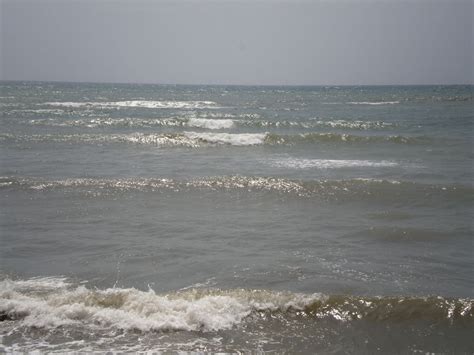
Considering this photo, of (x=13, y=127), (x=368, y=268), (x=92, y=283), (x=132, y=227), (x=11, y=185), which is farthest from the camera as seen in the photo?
(x=13, y=127)

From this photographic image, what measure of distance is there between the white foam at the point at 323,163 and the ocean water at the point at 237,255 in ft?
0.31

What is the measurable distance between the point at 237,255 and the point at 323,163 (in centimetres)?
822

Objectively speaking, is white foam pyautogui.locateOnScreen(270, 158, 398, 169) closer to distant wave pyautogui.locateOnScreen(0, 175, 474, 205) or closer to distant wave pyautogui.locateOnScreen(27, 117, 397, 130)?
distant wave pyautogui.locateOnScreen(0, 175, 474, 205)

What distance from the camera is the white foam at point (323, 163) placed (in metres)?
13.6

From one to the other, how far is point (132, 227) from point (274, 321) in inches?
153

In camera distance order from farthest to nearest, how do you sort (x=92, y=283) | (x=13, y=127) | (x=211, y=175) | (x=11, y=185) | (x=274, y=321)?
(x=13, y=127), (x=211, y=175), (x=11, y=185), (x=92, y=283), (x=274, y=321)

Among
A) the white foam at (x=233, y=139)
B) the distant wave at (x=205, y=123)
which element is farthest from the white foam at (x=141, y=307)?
the distant wave at (x=205, y=123)

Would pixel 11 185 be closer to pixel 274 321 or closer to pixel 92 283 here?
pixel 92 283

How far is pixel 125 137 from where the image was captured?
20578 mm

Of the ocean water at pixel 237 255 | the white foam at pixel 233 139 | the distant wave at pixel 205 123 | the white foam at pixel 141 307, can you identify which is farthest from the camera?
the distant wave at pixel 205 123

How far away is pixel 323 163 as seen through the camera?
14.2 metres

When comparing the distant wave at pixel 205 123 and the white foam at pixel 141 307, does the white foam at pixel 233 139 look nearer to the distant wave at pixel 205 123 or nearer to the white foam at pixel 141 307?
the distant wave at pixel 205 123

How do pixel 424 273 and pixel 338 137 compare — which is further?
pixel 338 137

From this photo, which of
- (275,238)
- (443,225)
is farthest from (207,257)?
(443,225)
